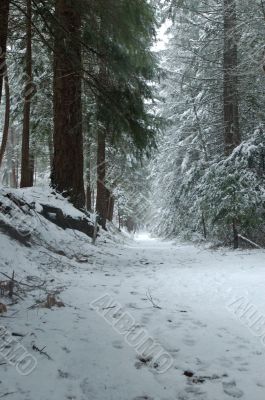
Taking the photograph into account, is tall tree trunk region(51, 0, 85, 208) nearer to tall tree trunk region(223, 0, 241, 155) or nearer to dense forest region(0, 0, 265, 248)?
dense forest region(0, 0, 265, 248)

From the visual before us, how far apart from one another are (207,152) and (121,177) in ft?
27.5

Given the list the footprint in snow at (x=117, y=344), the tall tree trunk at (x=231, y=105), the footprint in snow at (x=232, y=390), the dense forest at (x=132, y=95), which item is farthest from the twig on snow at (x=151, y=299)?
the tall tree trunk at (x=231, y=105)

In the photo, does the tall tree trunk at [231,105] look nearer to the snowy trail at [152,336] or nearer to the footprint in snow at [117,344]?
the snowy trail at [152,336]

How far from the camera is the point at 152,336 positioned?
3818 mm

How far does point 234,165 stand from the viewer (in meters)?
11.4

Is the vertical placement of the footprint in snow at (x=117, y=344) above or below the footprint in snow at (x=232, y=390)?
above

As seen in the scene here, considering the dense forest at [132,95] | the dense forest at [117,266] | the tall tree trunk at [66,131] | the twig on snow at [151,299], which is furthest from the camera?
the tall tree trunk at [66,131]

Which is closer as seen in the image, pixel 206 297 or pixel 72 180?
pixel 206 297

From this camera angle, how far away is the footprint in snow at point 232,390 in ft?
9.04

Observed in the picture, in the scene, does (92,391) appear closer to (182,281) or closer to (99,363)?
(99,363)

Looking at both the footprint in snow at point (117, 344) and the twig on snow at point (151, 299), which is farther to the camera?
the twig on snow at point (151, 299)

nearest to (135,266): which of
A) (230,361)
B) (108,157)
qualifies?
(230,361)

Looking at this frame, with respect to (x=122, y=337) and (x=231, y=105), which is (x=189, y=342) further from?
(x=231, y=105)

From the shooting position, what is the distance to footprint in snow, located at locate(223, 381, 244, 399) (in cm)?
276
